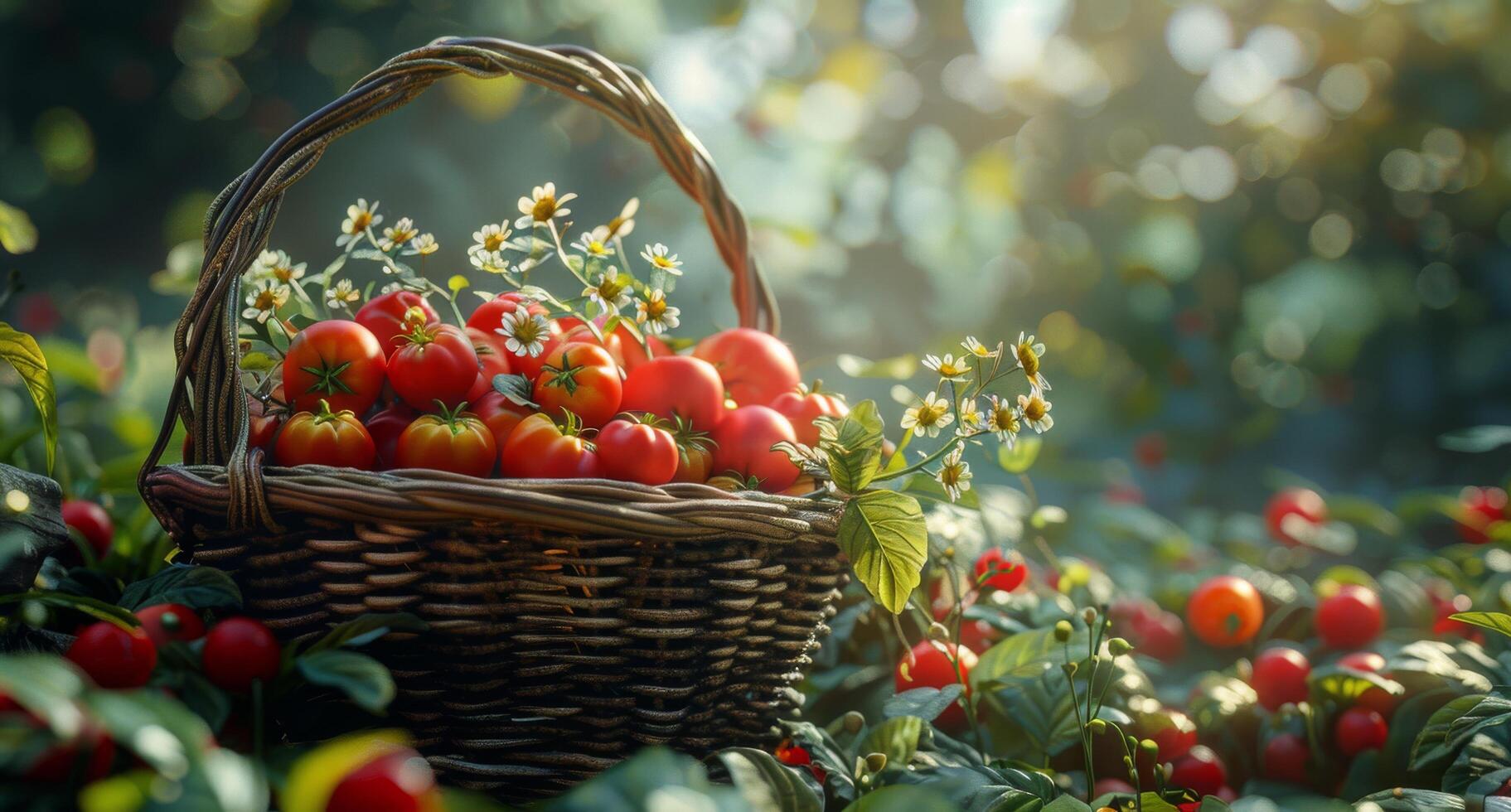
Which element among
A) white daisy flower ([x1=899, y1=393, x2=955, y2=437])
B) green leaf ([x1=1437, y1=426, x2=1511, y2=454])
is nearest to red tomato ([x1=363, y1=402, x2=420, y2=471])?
white daisy flower ([x1=899, y1=393, x2=955, y2=437])

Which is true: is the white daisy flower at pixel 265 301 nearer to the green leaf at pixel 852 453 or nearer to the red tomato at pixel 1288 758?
the green leaf at pixel 852 453

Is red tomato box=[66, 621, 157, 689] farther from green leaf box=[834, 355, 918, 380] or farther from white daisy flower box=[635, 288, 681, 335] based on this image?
green leaf box=[834, 355, 918, 380]

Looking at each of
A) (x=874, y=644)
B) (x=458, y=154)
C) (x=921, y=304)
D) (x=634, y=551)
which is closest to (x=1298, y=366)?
(x=921, y=304)

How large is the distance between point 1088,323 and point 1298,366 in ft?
1.68

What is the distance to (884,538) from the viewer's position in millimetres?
609

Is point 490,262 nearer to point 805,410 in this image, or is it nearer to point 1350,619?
point 805,410

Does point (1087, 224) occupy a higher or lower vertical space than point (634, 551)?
higher

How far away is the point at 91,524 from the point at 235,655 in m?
0.34

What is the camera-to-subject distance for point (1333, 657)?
98 cm

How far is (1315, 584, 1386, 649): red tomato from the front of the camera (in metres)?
0.98

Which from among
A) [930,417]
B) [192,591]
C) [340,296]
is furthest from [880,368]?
[192,591]

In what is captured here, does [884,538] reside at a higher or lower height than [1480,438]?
lower

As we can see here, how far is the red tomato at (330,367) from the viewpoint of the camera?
2.07 ft

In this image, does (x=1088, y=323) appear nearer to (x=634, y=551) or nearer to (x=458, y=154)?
(x=458, y=154)
